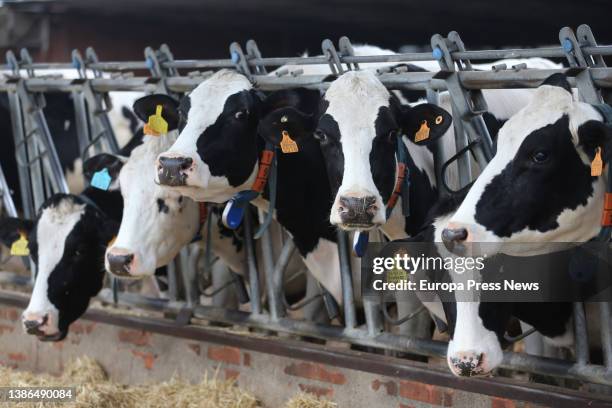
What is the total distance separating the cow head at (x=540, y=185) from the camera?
4.14 metres

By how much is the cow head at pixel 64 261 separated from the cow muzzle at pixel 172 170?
1486 mm

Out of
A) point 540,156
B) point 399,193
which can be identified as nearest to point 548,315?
point 399,193

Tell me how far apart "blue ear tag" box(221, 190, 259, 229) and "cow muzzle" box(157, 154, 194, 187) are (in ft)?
1.75

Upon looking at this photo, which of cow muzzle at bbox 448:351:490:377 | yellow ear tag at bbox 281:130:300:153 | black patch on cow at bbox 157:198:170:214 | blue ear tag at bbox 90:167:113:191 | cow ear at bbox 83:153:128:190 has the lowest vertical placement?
cow muzzle at bbox 448:351:490:377

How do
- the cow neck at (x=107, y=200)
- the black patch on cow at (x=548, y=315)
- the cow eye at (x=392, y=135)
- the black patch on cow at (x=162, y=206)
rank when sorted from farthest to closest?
1. the cow neck at (x=107, y=200)
2. the black patch on cow at (x=162, y=206)
3. the cow eye at (x=392, y=135)
4. the black patch on cow at (x=548, y=315)

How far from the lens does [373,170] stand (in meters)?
4.85

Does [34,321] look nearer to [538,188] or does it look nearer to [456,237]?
[456,237]

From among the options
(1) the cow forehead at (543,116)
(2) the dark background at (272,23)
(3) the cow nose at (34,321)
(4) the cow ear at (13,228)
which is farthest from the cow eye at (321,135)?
(2) the dark background at (272,23)

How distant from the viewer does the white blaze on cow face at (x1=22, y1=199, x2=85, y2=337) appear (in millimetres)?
6273

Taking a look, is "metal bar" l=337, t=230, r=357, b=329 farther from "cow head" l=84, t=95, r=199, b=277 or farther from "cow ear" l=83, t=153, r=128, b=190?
"cow ear" l=83, t=153, r=128, b=190

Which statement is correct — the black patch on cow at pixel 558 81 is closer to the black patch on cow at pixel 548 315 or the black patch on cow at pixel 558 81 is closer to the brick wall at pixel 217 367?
the black patch on cow at pixel 548 315

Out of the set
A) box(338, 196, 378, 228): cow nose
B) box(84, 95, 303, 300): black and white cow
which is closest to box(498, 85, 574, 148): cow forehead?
box(338, 196, 378, 228): cow nose

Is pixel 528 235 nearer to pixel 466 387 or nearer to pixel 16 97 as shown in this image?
pixel 466 387

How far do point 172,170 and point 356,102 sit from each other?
0.92 meters
